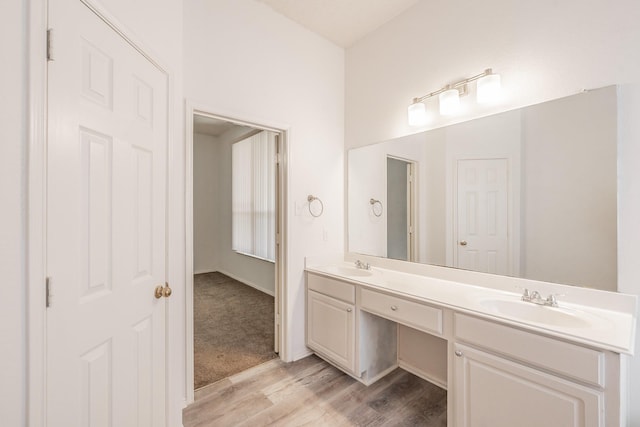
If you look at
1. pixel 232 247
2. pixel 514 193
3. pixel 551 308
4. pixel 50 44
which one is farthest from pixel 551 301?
pixel 232 247

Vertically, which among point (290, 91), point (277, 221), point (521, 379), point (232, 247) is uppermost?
point (290, 91)

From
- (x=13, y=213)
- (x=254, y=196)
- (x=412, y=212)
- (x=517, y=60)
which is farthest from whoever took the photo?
(x=254, y=196)

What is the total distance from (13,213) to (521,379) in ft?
6.40

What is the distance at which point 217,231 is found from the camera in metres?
6.06

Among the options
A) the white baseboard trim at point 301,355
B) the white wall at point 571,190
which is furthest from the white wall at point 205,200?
the white wall at point 571,190

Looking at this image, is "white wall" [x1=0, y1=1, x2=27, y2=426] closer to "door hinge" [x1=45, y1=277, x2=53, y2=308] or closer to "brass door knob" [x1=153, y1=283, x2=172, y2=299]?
"door hinge" [x1=45, y1=277, x2=53, y2=308]

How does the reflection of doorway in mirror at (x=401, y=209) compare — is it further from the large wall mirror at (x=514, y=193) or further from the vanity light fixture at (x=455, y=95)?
the vanity light fixture at (x=455, y=95)

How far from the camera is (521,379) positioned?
4.19 ft

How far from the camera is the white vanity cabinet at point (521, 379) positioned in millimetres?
1107

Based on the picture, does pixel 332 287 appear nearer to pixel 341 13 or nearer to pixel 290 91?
pixel 290 91

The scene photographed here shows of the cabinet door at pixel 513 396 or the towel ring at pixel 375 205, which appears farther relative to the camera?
the towel ring at pixel 375 205

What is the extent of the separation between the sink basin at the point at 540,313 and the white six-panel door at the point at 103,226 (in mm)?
1734

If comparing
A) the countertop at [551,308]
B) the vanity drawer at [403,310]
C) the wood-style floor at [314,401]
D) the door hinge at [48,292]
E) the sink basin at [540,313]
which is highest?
the door hinge at [48,292]

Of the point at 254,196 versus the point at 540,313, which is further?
the point at 254,196
